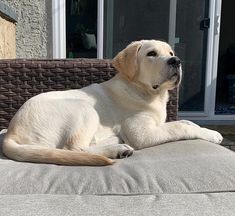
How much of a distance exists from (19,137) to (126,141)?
622 mm

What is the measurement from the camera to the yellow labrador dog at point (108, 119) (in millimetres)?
1920

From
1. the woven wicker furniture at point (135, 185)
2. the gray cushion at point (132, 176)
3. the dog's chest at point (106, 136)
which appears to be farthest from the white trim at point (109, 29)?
the gray cushion at point (132, 176)

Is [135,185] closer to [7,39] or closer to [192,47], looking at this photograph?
Answer: [7,39]

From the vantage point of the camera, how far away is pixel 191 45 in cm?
434

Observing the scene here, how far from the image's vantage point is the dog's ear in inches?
90.7

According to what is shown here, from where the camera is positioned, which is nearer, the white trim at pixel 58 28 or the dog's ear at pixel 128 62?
the dog's ear at pixel 128 62

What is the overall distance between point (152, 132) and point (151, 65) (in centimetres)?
42

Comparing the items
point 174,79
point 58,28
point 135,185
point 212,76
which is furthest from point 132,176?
point 212,76

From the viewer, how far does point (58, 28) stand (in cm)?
407

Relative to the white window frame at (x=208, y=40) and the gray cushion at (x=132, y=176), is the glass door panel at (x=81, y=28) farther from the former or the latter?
the gray cushion at (x=132, y=176)

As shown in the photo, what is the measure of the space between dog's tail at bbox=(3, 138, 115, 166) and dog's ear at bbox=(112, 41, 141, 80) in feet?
2.39

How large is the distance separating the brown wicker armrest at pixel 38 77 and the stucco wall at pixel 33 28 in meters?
1.45

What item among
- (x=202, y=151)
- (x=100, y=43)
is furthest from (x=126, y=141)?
(x=100, y=43)

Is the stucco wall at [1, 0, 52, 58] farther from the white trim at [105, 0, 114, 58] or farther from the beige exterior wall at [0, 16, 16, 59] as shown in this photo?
the white trim at [105, 0, 114, 58]
